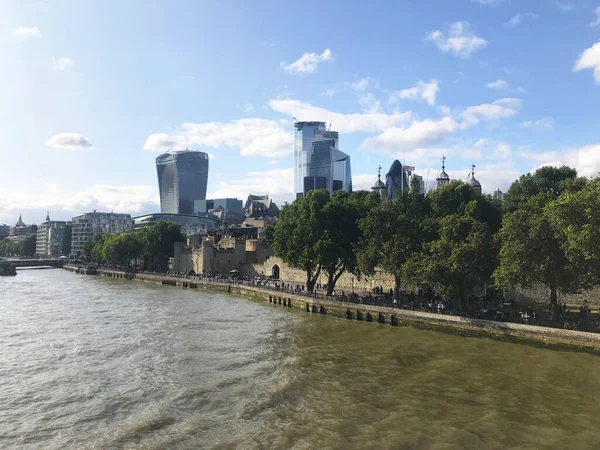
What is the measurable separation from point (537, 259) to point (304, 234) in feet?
100

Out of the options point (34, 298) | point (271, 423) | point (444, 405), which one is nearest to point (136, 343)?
point (271, 423)

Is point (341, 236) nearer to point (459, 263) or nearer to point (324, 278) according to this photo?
point (324, 278)

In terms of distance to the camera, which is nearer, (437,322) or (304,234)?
(437,322)

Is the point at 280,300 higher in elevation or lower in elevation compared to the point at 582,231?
lower

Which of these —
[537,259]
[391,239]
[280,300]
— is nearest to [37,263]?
[280,300]

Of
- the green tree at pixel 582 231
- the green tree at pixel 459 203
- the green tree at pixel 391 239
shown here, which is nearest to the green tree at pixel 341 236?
the green tree at pixel 391 239

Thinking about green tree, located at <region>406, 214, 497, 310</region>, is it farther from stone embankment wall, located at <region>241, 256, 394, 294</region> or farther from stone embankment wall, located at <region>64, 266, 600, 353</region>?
stone embankment wall, located at <region>241, 256, 394, 294</region>

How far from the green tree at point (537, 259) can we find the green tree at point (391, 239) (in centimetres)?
1044

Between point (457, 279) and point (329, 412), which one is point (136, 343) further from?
point (457, 279)

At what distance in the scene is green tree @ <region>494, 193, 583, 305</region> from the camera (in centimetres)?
3575

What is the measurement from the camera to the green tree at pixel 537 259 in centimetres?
3575

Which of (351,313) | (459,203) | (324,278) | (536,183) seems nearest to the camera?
(351,313)

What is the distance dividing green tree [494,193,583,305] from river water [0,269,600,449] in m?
5.52

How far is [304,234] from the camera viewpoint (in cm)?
6125
